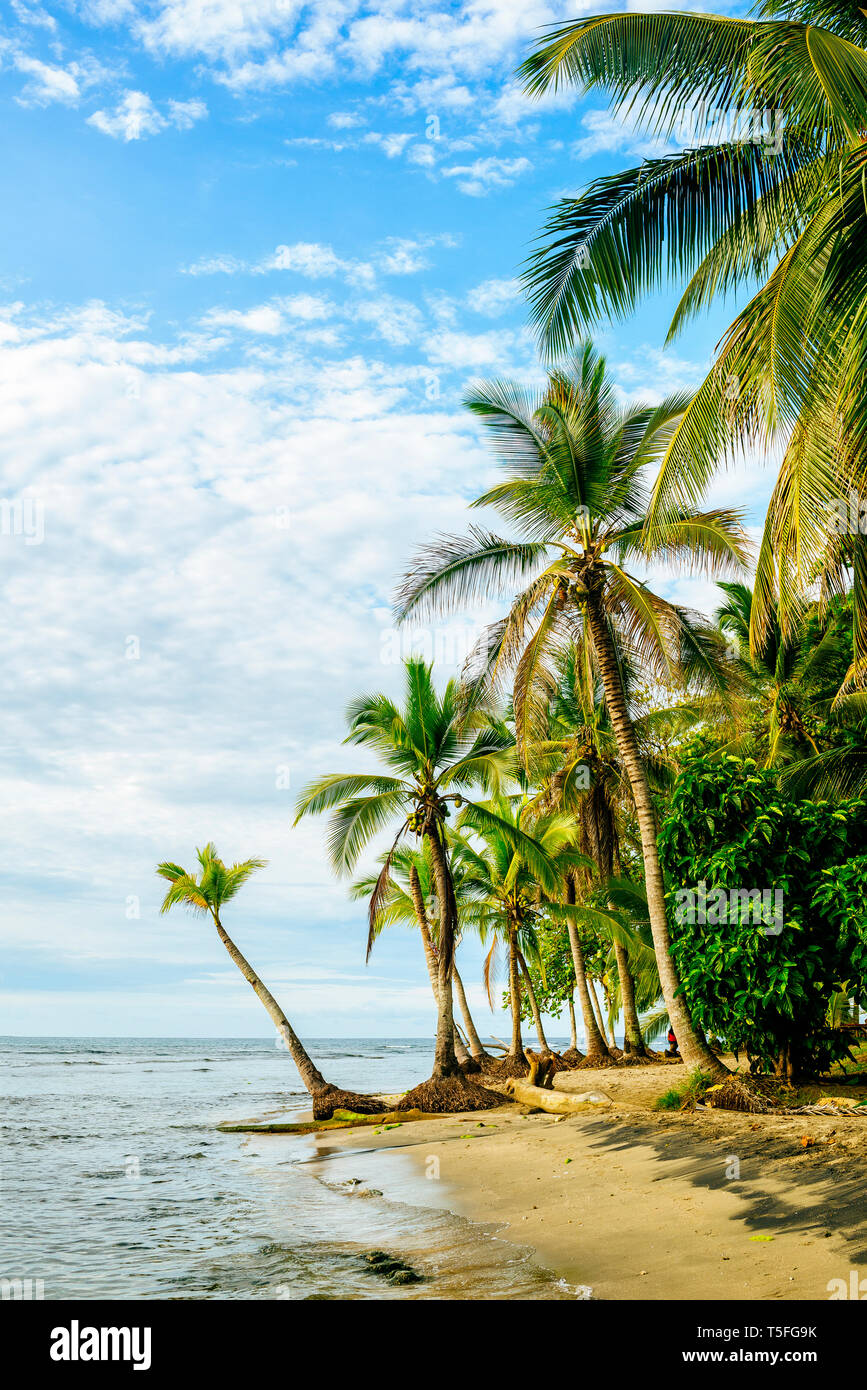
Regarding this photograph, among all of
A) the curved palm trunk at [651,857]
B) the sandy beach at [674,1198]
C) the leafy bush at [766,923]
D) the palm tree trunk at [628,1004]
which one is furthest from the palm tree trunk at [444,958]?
the leafy bush at [766,923]

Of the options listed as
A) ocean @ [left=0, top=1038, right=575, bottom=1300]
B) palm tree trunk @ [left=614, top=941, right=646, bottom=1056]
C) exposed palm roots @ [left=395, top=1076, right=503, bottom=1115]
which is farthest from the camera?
palm tree trunk @ [left=614, top=941, right=646, bottom=1056]

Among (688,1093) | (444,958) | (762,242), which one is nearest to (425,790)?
(444,958)

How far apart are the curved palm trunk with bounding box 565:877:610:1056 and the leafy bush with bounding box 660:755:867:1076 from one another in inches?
530

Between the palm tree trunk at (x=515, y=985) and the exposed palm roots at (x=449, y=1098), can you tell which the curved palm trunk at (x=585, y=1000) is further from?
the exposed palm roots at (x=449, y=1098)

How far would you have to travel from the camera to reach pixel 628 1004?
84.1 feet

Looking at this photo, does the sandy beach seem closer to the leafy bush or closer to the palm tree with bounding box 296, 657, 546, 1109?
the leafy bush

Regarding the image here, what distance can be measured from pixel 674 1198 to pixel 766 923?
3802 millimetres

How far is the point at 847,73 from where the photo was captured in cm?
629

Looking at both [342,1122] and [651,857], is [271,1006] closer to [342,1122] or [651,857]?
[342,1122]

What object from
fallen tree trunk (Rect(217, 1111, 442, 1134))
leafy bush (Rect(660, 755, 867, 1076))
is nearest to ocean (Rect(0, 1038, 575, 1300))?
fallen tree trunk (Rect(217, 1111, 442, 1134))

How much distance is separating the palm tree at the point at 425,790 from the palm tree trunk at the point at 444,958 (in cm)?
2

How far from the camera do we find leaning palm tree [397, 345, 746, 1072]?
48.1 feet

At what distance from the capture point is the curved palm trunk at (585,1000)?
25.9 metres
